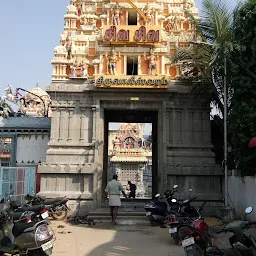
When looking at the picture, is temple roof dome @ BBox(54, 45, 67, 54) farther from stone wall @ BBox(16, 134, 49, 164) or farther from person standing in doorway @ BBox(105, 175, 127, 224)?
person standing in doorway @ BBox(105, 175, 127, 224)

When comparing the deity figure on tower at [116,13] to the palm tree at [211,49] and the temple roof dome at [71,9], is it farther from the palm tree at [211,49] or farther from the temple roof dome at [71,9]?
the palm tree at [211,49]

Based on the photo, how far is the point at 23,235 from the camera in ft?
20.5

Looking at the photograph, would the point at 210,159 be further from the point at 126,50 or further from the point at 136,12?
the point at 136,12

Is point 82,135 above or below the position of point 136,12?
below

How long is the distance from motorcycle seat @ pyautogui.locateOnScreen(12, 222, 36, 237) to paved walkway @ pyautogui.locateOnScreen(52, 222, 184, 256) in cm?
146

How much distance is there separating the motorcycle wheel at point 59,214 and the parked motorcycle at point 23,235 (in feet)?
20.0

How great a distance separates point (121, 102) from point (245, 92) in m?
5.18

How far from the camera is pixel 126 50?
14586mm

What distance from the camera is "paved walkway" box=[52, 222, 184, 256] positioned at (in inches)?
303

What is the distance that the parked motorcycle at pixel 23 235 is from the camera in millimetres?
6160

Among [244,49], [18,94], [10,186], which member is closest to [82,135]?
[10,186]

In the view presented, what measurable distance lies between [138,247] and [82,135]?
677 centimetres

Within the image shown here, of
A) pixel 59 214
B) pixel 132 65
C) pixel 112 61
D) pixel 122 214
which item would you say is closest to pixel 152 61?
pixel 132 65

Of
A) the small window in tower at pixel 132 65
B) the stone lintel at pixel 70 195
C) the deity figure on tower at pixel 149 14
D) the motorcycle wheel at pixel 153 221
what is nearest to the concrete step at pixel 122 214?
the stone lintel at pixel 70 195
